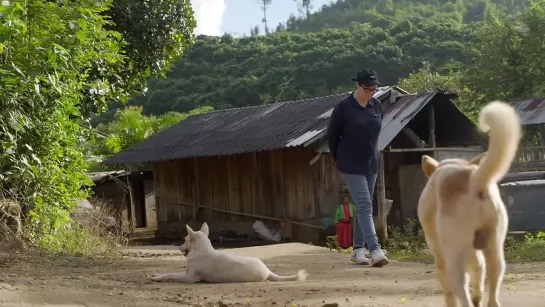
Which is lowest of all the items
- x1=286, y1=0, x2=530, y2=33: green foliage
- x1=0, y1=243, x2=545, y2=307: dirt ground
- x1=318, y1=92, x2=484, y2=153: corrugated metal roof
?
x1=0, y1=243, x2=545, y2=307: dirt ground

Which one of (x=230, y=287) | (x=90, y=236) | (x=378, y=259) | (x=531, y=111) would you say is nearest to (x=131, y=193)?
(x=531, y=111)

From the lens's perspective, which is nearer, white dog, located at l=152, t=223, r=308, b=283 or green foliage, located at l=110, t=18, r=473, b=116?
white dog, located at l=152, t=223, r=308, b=283

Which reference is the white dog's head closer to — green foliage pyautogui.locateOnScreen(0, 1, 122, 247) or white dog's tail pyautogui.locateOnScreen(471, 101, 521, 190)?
green foliage pyautogui.locateOnScreen(0, 1, 122, 247)

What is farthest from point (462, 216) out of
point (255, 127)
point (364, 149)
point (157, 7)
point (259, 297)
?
point (255, 127)

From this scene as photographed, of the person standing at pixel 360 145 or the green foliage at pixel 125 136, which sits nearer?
the person standing at pixel 360 145

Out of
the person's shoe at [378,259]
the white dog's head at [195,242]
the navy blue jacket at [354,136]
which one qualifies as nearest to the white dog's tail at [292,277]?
the white dog's head at [195,242]

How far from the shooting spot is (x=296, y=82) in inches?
2215

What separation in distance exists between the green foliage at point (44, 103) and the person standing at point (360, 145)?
3.12 meters

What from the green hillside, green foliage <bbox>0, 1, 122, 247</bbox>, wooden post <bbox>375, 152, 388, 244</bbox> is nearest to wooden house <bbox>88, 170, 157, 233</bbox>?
wooden post <bbox>375, 152, 388, 244</bbox>

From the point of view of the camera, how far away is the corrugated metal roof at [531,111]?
22.3 m

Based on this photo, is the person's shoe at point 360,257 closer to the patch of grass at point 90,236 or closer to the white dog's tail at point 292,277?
the white dog's tail at point 292,277

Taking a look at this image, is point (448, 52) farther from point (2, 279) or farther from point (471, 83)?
point (2, 279)

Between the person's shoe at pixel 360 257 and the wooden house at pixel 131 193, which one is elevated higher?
the wooden house at pixel 131 193

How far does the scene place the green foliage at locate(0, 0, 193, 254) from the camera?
794cm
